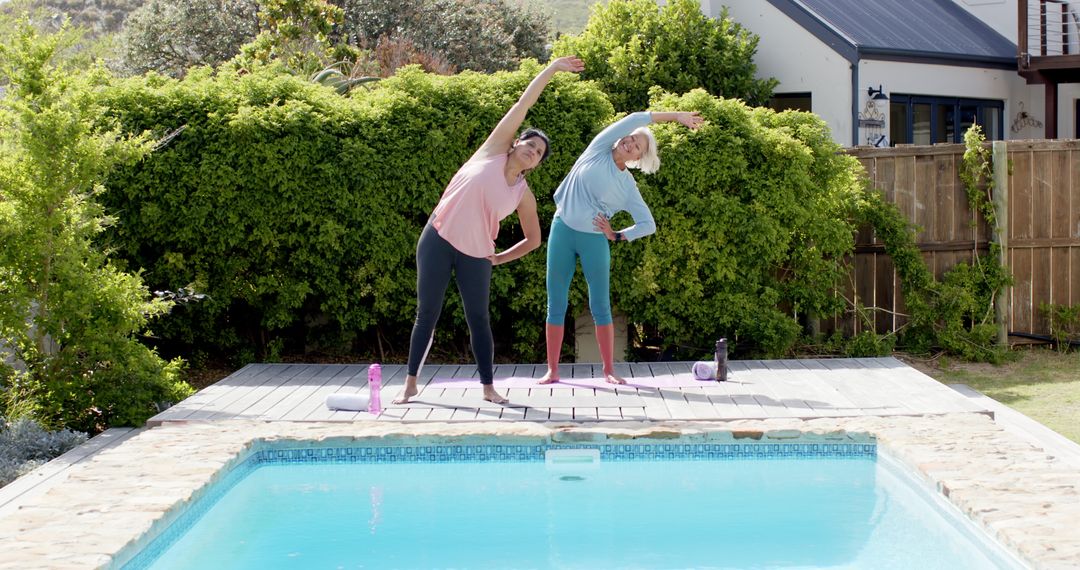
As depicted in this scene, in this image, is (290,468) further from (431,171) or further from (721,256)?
(721,256)

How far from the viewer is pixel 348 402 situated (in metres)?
7.01

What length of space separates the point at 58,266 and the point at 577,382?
11.5ft

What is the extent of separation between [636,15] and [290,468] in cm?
1224

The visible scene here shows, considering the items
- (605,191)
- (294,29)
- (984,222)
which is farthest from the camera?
(294,29)

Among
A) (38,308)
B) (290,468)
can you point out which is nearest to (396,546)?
(290,468)

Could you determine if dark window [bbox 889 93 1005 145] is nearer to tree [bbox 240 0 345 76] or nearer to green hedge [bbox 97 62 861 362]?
tree [bbox 240 0 345 76]

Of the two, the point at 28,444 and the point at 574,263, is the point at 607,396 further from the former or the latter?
the point at 28,444

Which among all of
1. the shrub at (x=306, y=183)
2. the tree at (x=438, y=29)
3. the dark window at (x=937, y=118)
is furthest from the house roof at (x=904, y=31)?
the tree at (x=438, y=29)

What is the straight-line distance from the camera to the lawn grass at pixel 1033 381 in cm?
750

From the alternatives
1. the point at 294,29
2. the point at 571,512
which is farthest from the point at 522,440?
the point at 294,29

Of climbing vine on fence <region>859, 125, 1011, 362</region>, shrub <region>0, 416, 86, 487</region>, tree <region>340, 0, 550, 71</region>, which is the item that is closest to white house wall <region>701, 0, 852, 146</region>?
climbing vine on fence <region>859, 125, 1011, 362</region>

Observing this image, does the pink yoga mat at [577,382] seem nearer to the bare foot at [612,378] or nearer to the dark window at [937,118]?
the bare foot at [612,378]

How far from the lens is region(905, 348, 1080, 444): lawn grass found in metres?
7.50

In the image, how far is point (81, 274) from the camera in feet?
22.3
